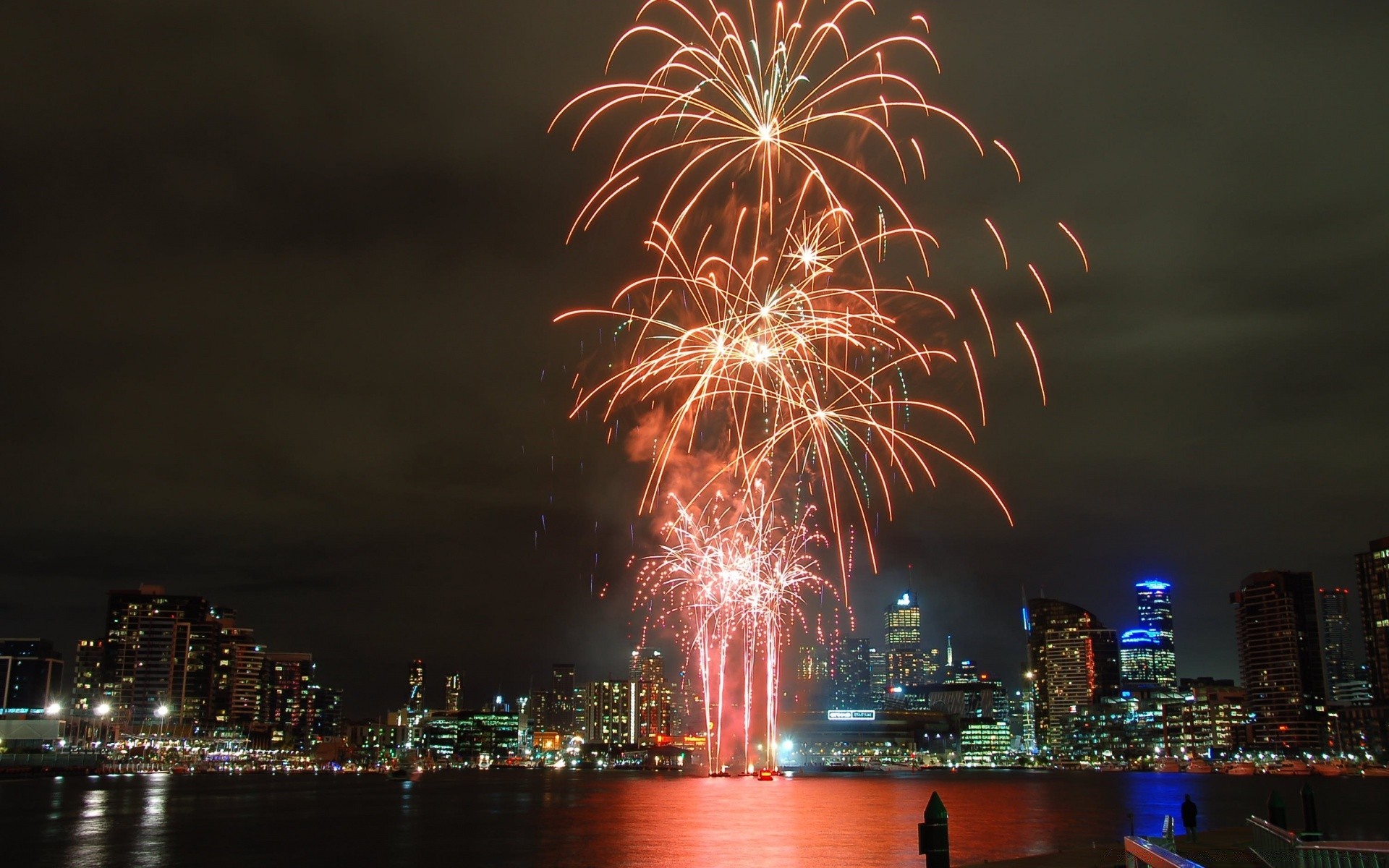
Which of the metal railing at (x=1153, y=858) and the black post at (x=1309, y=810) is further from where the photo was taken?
the black post at (x=1309, y=810)

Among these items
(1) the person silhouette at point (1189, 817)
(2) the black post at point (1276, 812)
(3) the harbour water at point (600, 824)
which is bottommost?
(3) the harbour water at point (600, 824)

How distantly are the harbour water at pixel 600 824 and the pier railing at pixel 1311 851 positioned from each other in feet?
48.3

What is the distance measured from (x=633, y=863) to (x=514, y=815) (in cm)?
4166

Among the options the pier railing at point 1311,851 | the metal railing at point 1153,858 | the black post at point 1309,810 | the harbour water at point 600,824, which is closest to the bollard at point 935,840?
the metal railing at point 1153,858

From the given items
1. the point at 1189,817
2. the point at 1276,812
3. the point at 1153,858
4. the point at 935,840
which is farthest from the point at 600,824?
the point at 1153,858

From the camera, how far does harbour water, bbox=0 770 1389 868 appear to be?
162 ft

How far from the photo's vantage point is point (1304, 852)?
17.3 metres

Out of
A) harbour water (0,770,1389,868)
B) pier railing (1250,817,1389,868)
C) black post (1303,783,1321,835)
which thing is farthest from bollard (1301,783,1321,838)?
harbour water (0,770,1389,868)

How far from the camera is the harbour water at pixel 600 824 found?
49.3 meters

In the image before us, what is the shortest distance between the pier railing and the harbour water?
14.7 meters

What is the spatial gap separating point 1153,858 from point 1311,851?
6375 millimetres

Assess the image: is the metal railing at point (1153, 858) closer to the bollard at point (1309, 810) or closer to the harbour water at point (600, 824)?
the bollard at point (1309, 810)

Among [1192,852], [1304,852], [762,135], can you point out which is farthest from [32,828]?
[1304,852]

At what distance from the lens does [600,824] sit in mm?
69812
